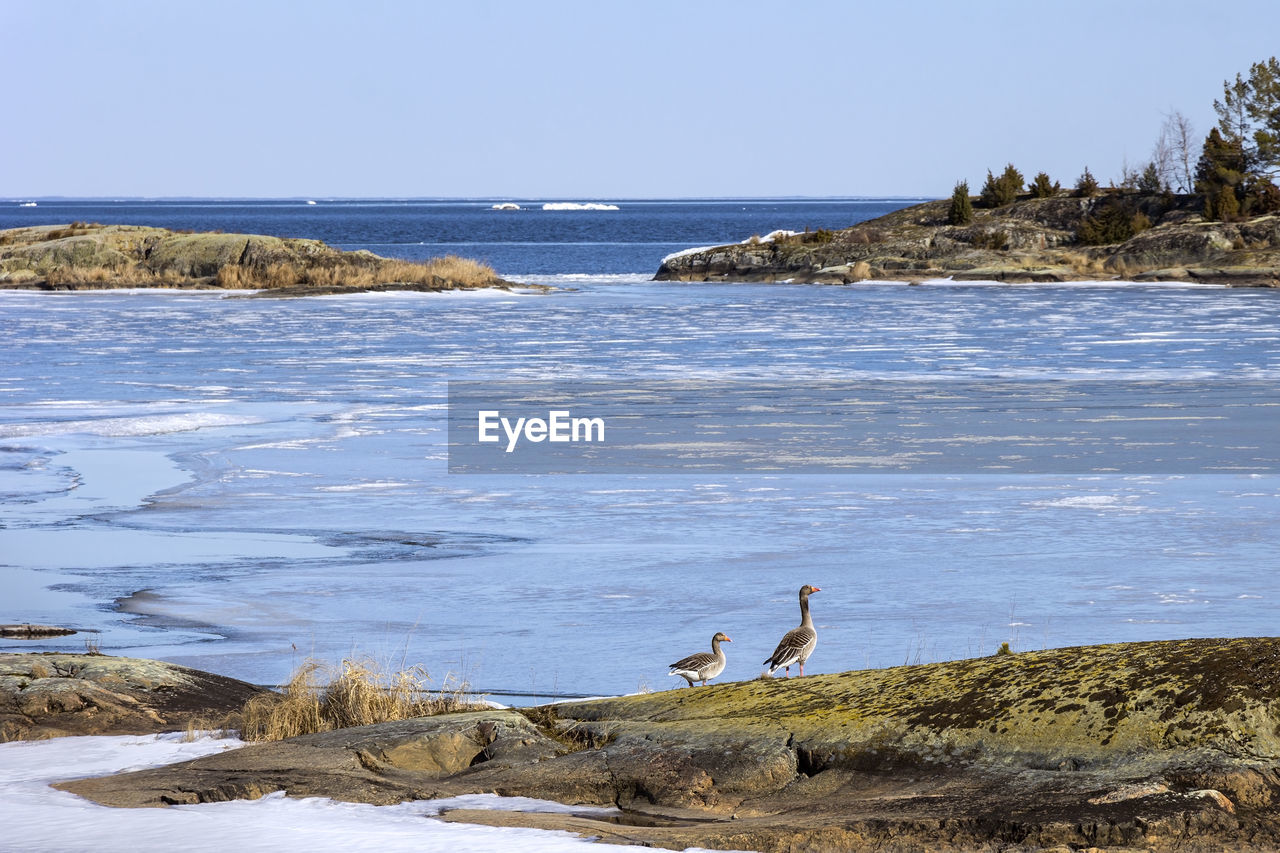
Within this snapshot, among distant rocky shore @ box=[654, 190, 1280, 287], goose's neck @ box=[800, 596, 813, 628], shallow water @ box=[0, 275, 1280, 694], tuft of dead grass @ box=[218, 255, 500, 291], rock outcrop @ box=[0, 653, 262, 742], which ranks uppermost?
distant rocky shore @ box=[654, 190, 1280, 287]

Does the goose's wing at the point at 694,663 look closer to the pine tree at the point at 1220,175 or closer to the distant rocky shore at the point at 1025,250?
the distant rocky shore at the point at 1025,250

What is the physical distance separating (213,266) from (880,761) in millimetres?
57143

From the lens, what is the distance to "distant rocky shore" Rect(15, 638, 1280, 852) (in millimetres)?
4879

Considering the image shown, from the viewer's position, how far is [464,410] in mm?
22406

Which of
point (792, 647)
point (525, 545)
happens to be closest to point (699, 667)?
point (792, 647)

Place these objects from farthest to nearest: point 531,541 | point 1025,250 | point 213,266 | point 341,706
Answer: point 1025,250, point 213,266, point 531,541, point 341,706

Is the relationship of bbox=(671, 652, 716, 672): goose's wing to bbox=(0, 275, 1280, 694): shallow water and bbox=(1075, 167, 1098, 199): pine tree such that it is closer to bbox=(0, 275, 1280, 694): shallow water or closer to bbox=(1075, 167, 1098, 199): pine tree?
bbox=(0, 275, 1280, 694): shallow water

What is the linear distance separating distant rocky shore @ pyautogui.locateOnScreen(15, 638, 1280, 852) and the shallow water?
2327 mm

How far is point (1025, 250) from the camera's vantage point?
67188mm

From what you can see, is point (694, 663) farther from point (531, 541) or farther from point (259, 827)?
point (531, 541)

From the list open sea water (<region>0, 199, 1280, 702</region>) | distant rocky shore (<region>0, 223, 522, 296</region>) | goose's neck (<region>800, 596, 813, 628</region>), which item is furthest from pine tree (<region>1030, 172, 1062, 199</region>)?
goose's neck (<region>800, 596, 813, 628</region>)

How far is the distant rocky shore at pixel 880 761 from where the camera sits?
488cm

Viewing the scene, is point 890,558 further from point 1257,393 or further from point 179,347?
point 179,347

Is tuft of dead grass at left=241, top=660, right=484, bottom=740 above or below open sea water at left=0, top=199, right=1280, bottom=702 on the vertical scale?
above
